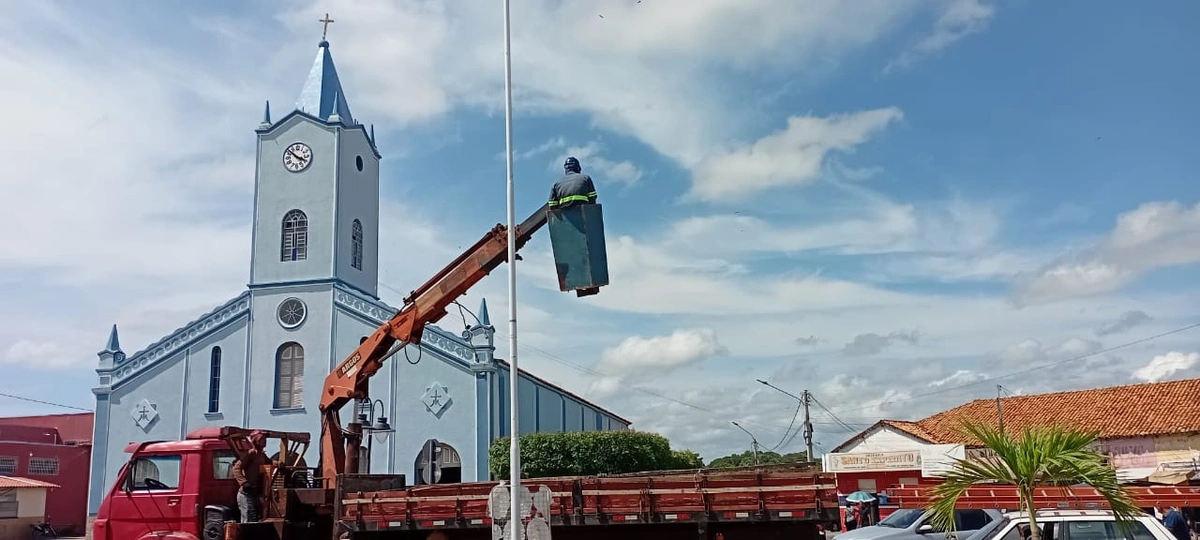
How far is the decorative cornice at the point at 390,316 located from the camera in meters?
31.7

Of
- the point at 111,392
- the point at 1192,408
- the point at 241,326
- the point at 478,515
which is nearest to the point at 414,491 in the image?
the point at 478,515

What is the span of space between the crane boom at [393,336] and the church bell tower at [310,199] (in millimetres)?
18792

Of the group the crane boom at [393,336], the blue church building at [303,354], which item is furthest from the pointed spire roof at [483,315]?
the crane boom at [393,336]

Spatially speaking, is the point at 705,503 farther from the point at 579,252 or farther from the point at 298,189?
the point at 298,189

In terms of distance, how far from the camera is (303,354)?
33344 mm

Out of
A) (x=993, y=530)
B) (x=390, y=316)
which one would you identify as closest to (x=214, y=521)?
(x=993, y=530)

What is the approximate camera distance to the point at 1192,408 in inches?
1377

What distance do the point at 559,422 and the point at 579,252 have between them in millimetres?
28244

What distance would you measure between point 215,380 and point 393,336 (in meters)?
21.6

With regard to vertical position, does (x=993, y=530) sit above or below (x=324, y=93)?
below

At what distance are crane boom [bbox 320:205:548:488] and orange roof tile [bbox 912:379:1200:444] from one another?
24.3 metres

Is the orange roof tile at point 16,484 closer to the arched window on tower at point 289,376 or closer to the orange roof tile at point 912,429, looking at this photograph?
the arched window on tower at point 289,376

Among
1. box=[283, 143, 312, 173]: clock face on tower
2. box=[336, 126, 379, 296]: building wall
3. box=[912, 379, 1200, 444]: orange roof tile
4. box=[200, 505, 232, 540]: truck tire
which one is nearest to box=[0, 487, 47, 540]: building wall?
box=[336, 126, 379, 296]: building wall

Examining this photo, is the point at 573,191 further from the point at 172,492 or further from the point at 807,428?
the point at 807,428
